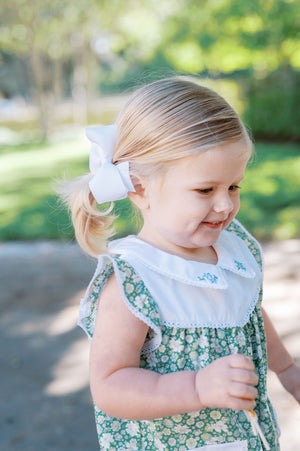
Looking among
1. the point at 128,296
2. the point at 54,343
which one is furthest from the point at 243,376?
the point at 54,343

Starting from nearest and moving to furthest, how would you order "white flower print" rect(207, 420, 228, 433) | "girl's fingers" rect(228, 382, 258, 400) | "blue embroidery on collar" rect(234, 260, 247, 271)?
"girl's fingers" rect(228, 382, 258, 400)
"white flower print" rect(207, 420, 228, 433)
"blue embroidery on collar" rect(234, 260, 247, 271)

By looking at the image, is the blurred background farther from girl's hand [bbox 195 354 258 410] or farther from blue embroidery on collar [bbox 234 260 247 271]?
girl's hand [bbox 195 354 258 410]

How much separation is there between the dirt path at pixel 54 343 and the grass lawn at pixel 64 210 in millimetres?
381

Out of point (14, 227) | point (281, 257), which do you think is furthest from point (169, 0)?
point (281, 257)

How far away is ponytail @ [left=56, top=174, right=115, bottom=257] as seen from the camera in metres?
1.44

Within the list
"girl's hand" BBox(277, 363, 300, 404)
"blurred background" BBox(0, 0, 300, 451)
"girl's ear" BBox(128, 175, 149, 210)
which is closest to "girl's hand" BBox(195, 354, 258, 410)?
"girl's ear" BBox(128, 175, 149, 210)

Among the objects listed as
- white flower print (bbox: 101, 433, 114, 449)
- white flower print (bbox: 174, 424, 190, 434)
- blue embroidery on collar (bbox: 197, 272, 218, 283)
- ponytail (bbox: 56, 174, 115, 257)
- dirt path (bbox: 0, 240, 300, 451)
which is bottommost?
dirt path (bbox: 0, 240, 300, 451)

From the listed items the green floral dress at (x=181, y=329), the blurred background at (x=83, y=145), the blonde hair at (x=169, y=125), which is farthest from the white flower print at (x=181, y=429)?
the blurred background at (x=83, y=145)

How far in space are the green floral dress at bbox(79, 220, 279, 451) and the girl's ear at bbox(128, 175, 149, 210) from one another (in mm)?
93

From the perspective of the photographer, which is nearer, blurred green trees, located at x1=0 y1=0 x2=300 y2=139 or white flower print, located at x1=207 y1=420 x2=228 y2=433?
white flower print, located at x1=207 y1=420 x2=228 y2=433

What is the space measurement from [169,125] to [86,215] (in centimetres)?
36

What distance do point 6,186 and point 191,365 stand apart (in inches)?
286

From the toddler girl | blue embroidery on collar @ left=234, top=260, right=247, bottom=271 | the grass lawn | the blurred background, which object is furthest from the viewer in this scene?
the grass lawn

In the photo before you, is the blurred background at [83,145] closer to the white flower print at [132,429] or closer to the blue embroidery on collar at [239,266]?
the blue embroidery on collar at [239,266]
